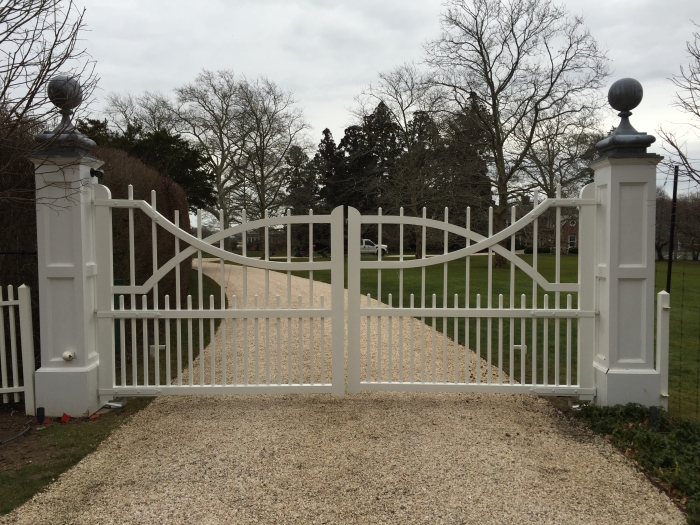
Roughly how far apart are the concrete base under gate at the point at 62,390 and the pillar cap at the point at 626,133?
485 centimetres

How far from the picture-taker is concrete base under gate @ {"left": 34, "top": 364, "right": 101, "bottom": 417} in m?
4.31

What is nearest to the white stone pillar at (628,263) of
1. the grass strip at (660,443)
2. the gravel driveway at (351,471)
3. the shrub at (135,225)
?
the grass strip at (660,443)

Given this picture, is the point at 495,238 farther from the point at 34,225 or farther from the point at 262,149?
the point at 262,149

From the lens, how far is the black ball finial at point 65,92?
4.12 metres

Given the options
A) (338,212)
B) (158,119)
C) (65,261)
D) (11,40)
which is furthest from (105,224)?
(158,119)

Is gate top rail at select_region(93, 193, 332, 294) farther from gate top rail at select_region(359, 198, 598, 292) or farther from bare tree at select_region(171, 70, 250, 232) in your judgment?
bare tree at select_region(171, 70, 250, 232)

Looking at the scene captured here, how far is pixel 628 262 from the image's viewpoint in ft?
14.1

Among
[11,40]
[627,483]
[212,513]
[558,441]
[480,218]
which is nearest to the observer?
[212,513]

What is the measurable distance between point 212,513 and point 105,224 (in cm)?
278

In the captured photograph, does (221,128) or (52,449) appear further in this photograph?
(221,128)

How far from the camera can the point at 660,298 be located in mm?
4262

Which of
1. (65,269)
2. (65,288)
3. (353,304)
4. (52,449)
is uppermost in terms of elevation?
(65,269)

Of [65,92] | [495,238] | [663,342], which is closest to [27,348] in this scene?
[65,92]

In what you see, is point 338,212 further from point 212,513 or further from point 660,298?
point 660,298
